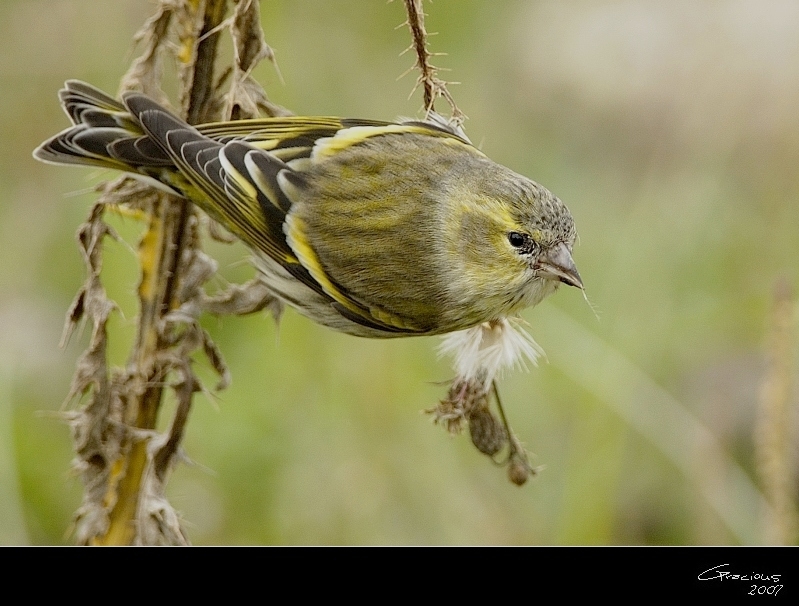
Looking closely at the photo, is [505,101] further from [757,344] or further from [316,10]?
[757,344]

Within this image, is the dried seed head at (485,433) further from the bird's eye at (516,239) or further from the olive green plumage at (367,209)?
the bird's eye at (516,239)

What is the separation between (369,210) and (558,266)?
2.22 feet

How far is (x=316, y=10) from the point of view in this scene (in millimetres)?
5109

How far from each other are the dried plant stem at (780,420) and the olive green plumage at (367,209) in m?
0.68

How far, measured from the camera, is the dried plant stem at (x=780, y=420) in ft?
9.53

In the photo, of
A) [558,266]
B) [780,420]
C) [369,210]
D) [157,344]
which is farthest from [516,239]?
[157,344]

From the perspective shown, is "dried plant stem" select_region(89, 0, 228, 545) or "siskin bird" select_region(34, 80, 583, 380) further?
"siskin bird" select_region(34, 80, 583, 380)

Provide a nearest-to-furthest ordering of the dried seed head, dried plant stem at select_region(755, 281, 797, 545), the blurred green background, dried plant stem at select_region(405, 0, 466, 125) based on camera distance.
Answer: dried plant stem at select_region(405, 0, 466, 125), the dried seed head, dried plant stem at select_region(755, 281, 797, 545), the blurred green background

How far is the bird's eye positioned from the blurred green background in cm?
108

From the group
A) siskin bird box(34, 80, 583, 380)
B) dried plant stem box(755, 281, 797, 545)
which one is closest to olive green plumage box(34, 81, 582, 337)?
siskin bird box(34, 80, 583, 380)

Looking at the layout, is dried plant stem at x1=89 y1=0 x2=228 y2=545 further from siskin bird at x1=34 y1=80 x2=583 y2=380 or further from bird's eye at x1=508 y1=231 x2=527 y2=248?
bird's eye at x1=508 y1=231 x2=527 y2=248

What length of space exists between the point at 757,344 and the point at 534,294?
2733 millimetres

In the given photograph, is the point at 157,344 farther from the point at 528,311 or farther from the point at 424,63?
the point at 528,311

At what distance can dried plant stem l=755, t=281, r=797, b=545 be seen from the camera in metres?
2.91
